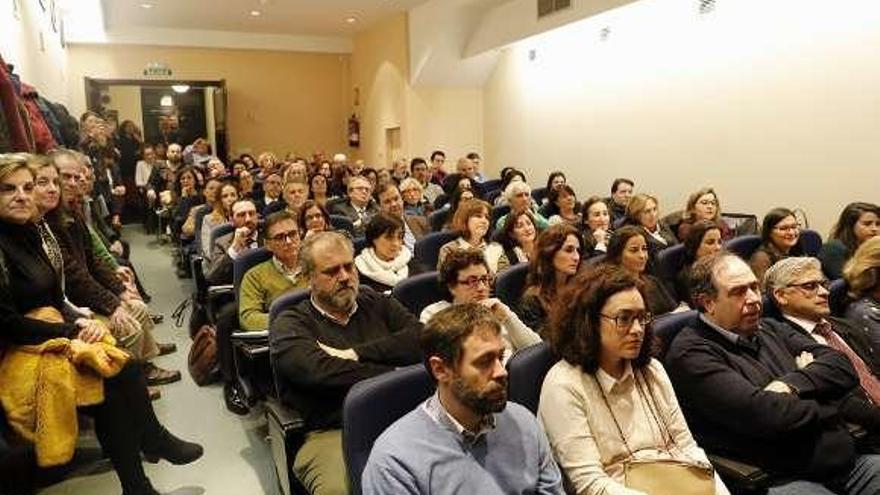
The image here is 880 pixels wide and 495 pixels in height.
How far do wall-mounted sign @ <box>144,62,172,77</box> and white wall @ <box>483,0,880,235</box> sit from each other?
6.06 meters

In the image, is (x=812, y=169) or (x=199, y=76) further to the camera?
(x=199, y=76)

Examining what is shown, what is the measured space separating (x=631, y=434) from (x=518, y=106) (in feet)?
26.2

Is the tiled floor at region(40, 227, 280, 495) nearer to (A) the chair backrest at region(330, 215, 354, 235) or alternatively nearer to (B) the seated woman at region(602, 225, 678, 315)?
(A) the chair backrest at region(330, 215, 354, 235)

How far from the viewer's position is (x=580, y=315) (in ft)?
6.20

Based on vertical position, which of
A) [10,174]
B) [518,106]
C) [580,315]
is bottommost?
[580,315]

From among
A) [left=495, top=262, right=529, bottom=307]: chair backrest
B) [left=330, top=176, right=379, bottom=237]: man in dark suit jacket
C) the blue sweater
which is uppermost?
[left=330, top=176, right=379, bottom=237]: man in dark suit jacket

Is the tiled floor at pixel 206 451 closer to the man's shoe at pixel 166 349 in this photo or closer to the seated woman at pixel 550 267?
the man's shoe at pixel 166 349

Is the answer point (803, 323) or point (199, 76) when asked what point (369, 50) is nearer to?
point (199, 76)

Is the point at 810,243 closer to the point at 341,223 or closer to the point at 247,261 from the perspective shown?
the point at 341,223

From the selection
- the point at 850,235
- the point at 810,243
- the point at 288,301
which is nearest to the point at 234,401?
the point at 288,301

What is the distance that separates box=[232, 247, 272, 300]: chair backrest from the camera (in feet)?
11.1

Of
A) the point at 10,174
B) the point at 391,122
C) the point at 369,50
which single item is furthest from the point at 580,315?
the point at 369,50

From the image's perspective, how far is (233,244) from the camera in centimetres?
406

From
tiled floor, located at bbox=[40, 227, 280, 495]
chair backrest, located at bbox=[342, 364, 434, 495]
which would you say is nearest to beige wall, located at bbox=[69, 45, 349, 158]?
tiled floor, located at bbox=[40, 227, 280, 495]
